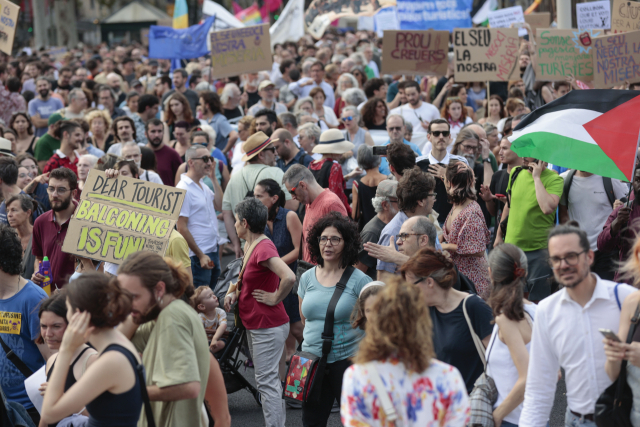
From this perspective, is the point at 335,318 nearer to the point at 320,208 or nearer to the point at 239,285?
the point at 239,285

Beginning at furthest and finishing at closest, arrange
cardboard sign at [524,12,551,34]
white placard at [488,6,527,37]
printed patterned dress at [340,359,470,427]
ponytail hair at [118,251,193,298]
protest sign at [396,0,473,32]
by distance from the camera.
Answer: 1. cardboard sign at [524,12,551,34]
2. protest sign at [396,0,473,32]
3. white placard at [488,6,527,37]
4. ponytail hair at [118,251,193,298]
5. printed patterned dress at [340,359,470,427]

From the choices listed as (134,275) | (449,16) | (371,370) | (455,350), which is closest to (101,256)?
(134,275)

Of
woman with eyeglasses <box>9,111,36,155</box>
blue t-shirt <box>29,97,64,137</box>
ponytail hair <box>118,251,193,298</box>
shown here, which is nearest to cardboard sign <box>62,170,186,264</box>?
ponytail hair <box>118,251,193,298</box>

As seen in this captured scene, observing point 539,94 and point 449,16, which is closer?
point 539,94

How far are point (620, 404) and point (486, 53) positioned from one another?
8.49 metres

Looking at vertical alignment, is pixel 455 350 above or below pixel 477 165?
below

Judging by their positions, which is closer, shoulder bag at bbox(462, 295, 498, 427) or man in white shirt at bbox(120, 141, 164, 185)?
shoulder bag at bbox(462, 295, 498, 427)

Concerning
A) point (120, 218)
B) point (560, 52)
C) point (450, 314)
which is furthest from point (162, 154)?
point (450, 314)

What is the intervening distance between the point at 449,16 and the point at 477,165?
880cm

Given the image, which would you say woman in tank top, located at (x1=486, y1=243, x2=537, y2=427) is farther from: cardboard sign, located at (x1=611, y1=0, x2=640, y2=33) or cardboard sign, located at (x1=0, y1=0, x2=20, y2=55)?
cardboard sign, located at (x1=0, y1=0, x2=20, y2=55)

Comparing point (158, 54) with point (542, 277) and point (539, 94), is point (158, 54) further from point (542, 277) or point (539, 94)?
point (542, 277)

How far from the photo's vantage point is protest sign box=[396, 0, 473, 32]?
50.1ft

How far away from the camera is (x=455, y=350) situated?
3.80 m

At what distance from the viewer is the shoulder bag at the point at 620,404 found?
3.06 metres
